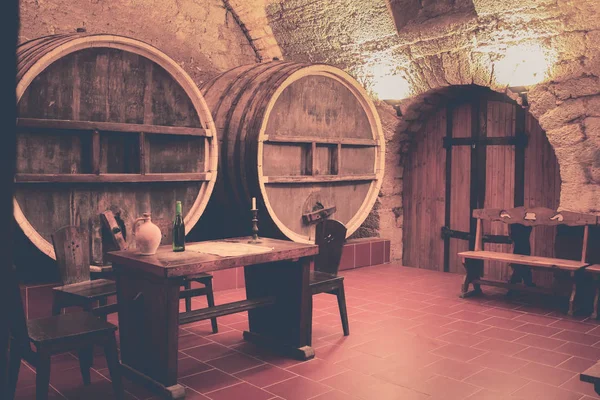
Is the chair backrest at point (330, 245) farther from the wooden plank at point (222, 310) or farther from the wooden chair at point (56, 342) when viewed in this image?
the wooden chair at point (56, 342)

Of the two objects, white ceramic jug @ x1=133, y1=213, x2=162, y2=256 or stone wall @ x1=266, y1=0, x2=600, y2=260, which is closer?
white ceramic jug @ x1=133, y1=213, x2=162, y2=256

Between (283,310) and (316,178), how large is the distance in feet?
5.72

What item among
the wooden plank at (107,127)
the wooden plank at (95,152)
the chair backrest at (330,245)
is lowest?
the chair backrest at (330,245)

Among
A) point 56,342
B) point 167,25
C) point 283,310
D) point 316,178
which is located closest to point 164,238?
point 283,310

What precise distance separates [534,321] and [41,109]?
349 cm

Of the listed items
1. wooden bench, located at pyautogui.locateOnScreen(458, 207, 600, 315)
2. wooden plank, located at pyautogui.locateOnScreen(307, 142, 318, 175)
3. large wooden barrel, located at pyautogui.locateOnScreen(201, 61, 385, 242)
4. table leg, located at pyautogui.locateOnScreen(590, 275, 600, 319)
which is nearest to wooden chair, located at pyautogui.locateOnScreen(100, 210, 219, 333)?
large wooden barrel, located at pyautogui.locateOnScreen(201, 61, 385, 242)

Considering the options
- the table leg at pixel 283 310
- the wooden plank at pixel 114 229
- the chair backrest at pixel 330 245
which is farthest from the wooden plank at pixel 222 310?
the wooden plank at pixel 114 229

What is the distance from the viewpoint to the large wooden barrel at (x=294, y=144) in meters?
4.55

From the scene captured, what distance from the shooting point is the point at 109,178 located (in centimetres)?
379

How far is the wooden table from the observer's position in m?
2.77

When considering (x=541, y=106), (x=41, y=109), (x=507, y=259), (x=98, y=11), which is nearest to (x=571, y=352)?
(x=507, y=259)

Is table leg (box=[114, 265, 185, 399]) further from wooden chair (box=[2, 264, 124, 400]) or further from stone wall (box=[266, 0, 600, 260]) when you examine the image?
stone wall (box=[266, 0, 600, 260])

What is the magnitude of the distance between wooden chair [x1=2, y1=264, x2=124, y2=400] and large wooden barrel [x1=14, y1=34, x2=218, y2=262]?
1.02 metres

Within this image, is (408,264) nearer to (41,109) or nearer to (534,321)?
(534,321)
